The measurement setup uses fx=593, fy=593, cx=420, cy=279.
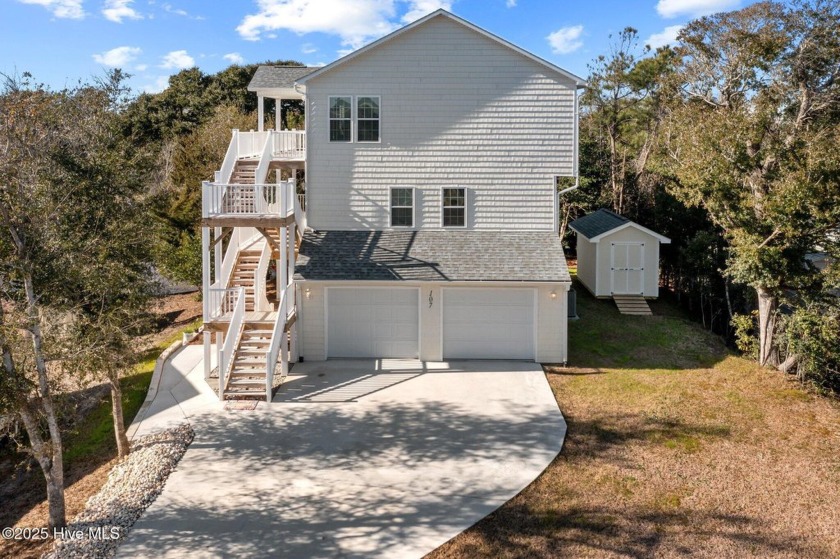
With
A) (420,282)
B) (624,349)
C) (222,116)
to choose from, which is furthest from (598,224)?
(222,116)

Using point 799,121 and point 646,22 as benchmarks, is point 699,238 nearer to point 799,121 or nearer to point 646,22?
point 799,121

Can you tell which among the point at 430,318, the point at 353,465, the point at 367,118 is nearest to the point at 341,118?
the point at 367,118

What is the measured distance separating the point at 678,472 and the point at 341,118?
475 inches

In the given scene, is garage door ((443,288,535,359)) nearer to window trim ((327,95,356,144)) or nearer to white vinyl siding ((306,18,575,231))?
white vinyl siding ((306,18,575,231))

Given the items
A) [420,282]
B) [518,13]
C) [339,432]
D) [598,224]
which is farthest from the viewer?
[598,224]

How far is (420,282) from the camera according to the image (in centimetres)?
1513

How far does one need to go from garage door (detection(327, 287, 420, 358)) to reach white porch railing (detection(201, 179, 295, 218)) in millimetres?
2788

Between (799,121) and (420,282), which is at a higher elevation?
(799,121)

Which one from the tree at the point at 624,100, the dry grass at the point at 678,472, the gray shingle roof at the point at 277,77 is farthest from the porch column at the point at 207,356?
the tree at the point at 624,100

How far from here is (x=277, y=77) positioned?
18031 mm

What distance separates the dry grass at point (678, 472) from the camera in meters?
7.92

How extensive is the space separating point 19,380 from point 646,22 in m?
29.0

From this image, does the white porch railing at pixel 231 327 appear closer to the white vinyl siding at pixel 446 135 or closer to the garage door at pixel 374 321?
the garage door at pixel 374 321

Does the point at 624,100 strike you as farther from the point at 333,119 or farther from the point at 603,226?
the point at 333,119
